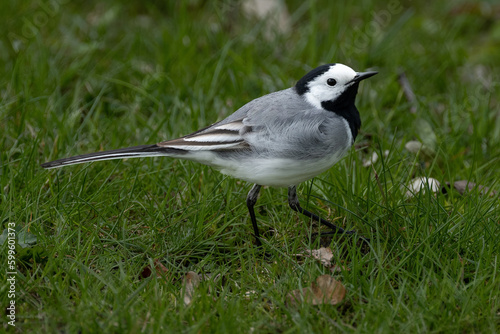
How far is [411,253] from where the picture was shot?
3184 mm

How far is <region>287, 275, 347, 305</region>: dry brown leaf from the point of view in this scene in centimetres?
299

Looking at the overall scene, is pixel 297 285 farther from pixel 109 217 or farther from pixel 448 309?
pixel 109 217

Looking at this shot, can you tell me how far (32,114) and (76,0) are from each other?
2550 mm

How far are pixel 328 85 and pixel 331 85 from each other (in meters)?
0.02

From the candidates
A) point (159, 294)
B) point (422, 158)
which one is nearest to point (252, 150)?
point (159, 294)

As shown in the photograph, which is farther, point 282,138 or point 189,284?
point 282,138

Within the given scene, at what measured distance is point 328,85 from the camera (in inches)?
Result: 139

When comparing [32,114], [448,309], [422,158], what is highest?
[32,114]

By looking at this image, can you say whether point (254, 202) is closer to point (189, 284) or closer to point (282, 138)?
point (282, 138)

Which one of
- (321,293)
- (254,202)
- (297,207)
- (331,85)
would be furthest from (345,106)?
(321,293)

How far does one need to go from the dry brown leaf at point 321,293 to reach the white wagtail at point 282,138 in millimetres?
483

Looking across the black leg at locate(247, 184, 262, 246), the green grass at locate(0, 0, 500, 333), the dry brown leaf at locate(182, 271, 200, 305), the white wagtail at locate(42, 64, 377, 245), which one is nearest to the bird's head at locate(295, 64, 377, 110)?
the white wagtail at locate(42, 64, 377, 245)

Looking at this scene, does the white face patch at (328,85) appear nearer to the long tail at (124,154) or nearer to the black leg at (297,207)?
the black leg at (297,207)

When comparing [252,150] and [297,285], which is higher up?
[252,150]
